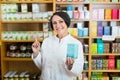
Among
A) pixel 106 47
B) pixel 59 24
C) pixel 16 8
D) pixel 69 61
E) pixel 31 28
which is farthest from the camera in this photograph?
pixel 31 28

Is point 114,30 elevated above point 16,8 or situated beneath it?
situated beneath

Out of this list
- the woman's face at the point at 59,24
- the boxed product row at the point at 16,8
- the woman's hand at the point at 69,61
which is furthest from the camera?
the boxed product row at the point at 16,8

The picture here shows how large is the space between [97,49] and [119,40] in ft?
1.66

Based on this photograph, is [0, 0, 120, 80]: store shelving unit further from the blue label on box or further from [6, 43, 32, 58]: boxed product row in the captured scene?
the blue label on box

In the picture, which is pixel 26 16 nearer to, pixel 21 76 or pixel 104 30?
pixel 21 76

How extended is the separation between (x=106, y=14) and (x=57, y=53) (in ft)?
6.04

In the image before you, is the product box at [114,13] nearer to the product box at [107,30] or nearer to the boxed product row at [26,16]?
the product box at [107,30]

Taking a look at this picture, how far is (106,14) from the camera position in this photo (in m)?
3.53

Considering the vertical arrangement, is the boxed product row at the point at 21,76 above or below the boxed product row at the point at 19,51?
below

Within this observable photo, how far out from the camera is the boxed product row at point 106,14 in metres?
3.51

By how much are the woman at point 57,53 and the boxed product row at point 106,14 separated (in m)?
1.64

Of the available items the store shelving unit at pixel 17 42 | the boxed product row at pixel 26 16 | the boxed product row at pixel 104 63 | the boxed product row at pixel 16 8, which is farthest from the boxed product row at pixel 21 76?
the boxed product row at pixel 16 8

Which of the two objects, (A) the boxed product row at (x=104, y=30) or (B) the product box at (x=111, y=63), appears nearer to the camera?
(A) the boxed product row at (x=104, y=30)

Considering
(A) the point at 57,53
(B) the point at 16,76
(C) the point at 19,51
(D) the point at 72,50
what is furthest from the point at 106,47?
(D) the point at 72,50
